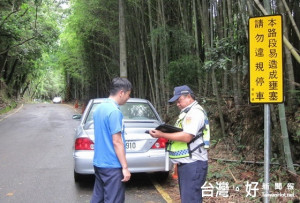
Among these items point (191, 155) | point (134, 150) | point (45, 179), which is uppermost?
point (191, 155)

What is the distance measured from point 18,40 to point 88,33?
14.8 ft

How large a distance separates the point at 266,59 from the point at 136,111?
3.16 m

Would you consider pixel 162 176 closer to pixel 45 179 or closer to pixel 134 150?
pixel 134 150

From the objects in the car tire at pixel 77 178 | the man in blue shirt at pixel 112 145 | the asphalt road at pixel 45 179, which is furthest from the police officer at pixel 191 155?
the car tire at pixel 77 178

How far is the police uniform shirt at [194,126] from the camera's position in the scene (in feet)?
10.6

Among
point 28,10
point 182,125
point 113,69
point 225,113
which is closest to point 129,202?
point 182,125

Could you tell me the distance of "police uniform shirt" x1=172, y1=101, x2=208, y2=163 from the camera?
3.23 meters

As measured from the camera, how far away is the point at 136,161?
16.9 ft

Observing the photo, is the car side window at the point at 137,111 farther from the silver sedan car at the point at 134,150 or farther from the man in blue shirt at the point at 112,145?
the man in blue shirt at the point at 112,145

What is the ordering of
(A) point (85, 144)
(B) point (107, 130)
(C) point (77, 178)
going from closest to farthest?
(B) point (107, 130)
(A) point (85, 144)
(C) point (77, 178)

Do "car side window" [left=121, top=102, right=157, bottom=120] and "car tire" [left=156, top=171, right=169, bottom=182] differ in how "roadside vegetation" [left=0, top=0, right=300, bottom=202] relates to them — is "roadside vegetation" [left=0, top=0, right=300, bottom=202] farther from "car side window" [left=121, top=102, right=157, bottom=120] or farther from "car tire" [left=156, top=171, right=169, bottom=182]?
"car side window" [left=121, top=102, right=157, bottom=120]

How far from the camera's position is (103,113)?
3076 millimetres

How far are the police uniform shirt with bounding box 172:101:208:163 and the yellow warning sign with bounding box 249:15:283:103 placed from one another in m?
0.60

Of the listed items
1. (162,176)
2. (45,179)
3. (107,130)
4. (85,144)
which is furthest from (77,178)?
(107,130)
